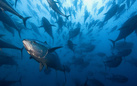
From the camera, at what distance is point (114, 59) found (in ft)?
17.0

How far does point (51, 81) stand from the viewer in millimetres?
20047

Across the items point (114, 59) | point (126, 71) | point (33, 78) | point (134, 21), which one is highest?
point (126, 71)

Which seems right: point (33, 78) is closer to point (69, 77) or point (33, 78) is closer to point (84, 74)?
point (69, 77)

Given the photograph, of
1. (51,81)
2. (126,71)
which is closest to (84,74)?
(51,81)

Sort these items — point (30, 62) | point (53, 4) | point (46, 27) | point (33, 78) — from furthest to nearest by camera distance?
point (30, 62) < point (33, 78) < point (46, 27) < point (53, 4)

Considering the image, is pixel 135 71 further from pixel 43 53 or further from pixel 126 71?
pixel 43 53

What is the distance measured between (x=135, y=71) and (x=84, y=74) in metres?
22.7

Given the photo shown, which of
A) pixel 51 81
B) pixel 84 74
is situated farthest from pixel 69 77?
pixel 51 81

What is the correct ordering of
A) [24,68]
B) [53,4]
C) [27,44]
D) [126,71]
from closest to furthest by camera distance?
1. [27,44]
2. [53,4]
3. [24,68]
4. [126,71]

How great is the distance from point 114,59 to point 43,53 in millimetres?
Result: 5231

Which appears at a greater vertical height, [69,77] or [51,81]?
[69,77]

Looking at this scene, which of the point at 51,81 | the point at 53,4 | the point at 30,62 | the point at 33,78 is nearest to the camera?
the point at 53,4

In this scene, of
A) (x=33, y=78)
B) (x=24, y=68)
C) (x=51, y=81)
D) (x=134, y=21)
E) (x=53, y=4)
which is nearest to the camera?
(x=53, y=4)

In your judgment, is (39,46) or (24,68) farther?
(24,68)
